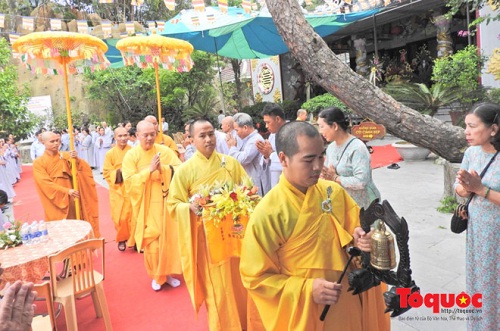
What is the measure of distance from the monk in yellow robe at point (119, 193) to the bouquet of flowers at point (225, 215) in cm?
297

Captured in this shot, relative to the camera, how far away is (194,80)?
60.5ft

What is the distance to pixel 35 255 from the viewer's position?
336 cm

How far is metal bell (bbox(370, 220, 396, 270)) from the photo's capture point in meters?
1.54

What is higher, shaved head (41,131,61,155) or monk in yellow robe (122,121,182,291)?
shaved head (41,131,61,155)

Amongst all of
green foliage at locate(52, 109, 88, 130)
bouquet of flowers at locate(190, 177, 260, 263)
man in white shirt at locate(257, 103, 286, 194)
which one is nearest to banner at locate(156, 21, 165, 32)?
man in white shirt at locate(257, 103, 286, 194)

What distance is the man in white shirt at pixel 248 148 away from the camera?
4812mm

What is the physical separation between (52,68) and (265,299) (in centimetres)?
516

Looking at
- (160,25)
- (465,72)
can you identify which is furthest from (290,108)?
(160,25)

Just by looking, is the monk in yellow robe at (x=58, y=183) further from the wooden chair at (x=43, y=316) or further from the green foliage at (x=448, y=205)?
the green foliage at (x=448, y=205)

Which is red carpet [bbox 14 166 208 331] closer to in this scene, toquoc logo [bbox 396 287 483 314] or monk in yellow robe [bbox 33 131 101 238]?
monk in yellow robe [bbox 33 131 101 238]

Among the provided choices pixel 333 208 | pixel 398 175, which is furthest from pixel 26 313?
pixel 398 175

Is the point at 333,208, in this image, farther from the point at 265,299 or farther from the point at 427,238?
the point at 427,238

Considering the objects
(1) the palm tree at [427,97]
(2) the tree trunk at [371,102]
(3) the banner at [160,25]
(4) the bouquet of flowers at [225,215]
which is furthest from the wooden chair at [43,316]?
(1) the palm tree at [427,97]

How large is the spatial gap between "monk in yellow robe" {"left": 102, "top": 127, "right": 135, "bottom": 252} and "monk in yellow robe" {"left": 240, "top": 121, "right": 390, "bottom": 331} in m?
4.12
